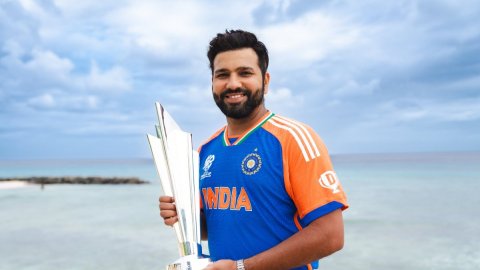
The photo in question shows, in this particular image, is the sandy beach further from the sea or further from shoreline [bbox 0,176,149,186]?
the sea

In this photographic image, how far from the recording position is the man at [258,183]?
2.01 m

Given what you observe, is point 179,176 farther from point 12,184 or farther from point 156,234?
point 12,184

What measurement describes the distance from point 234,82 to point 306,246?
2.80 ft

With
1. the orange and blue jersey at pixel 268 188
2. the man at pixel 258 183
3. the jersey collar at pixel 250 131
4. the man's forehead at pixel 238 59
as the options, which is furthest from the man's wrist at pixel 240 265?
the man's forehead at pixel 238 59

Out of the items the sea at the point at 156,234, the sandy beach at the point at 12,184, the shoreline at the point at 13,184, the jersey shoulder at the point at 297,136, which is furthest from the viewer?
the sandy beach at the point at 12,184

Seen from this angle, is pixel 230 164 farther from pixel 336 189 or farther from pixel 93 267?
pixel 93 267

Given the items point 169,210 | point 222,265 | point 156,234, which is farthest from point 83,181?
point 222,265

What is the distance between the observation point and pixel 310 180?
203 cm

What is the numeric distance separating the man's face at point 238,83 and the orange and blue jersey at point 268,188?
12cm

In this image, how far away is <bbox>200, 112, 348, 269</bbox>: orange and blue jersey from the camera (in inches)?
80.0

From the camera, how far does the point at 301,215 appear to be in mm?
2059

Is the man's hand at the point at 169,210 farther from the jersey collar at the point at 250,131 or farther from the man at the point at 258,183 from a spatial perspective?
the jersey collar at the point at 250,131

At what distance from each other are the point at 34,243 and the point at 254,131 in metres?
16.4

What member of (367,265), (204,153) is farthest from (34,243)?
(204,153)
